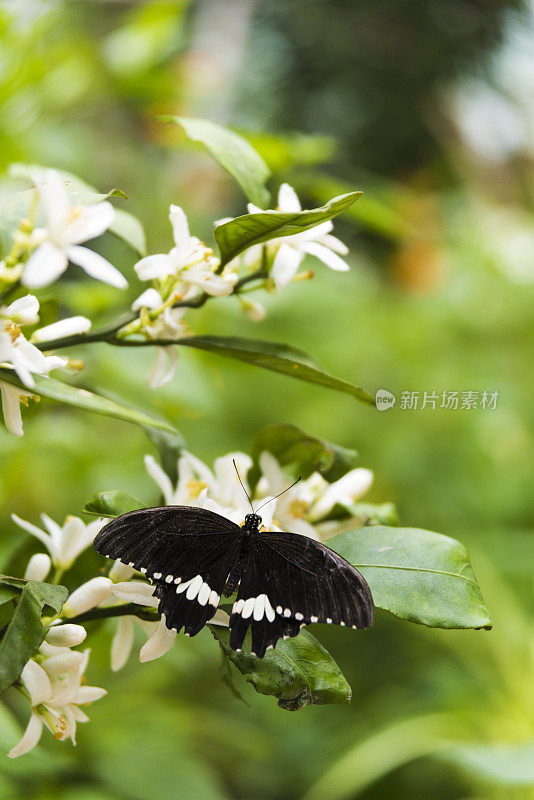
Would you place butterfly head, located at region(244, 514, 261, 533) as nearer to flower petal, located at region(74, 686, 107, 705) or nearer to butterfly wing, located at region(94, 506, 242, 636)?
butterfly wing, located at region(94, 506, 242, 636)

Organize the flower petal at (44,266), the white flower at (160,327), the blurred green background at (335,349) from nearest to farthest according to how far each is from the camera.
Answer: the flower petal at (44,266) → the white flower at (160,327) → the blurred green background at (335,349)

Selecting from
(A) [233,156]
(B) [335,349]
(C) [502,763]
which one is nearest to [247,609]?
(A) [233,156]

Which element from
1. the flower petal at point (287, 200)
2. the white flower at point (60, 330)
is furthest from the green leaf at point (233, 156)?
the white flower at point (60, 330)

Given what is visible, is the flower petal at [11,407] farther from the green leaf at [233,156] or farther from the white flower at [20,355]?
the green leaf at [233,156]

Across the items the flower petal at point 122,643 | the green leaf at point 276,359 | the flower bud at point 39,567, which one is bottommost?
the flower petal at point 122,643

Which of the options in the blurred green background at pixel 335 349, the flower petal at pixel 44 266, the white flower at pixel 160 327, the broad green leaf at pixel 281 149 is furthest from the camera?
the blurred green background at pixel 335 349

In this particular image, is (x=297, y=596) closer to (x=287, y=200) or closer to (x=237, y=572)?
(x=237, y=572)

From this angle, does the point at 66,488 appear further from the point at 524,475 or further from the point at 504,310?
the point at 504,310

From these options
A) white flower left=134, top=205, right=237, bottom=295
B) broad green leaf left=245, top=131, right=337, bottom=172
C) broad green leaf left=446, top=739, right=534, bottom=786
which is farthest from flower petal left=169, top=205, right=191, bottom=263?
broad green leaf left=446, top=739, right=534, bottom=786
